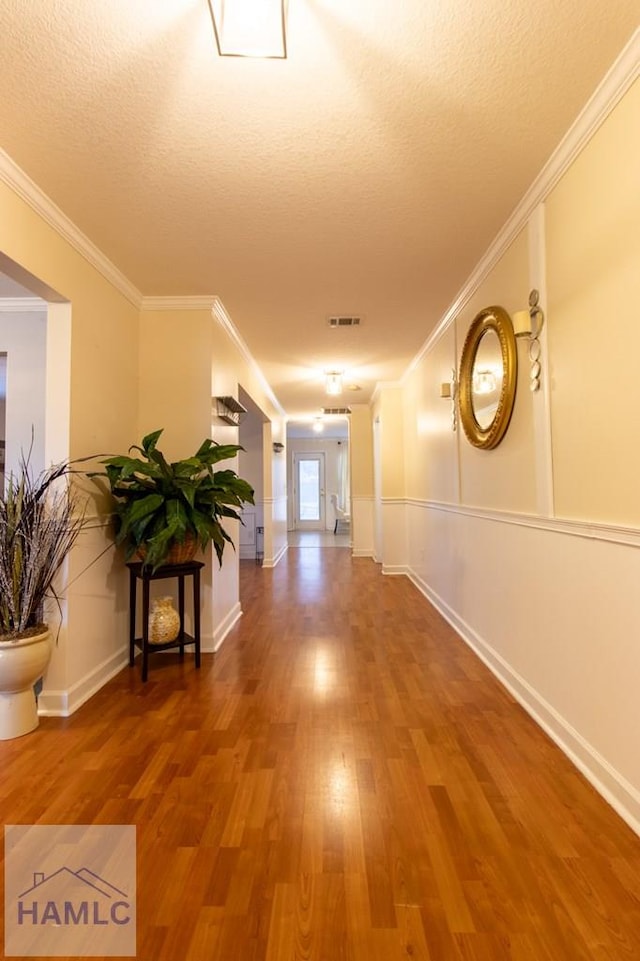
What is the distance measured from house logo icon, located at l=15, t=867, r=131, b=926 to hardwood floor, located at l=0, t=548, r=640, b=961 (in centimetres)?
7

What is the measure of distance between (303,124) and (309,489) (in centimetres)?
1025

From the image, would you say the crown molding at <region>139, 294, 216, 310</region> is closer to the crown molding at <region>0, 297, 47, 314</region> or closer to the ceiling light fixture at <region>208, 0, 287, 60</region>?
the crown molding at <region>0, 297, 47, 314</region>

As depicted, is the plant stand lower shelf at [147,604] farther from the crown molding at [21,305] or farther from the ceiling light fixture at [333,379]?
the ceiling light fixture at [333,379]

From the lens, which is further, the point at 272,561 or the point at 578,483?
the point at 272,561

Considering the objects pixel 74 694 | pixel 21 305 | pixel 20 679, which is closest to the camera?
pixel 20 679

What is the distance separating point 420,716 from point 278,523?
16.4 feet

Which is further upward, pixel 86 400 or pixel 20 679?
pixel 86 400

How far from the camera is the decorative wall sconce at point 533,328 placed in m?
1.96

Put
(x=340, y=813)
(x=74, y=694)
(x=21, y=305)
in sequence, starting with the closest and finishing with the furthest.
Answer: (x=340, y=813), (x=74, y=694), (x=21, y=305)

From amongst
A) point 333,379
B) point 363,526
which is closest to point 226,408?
point 333,379

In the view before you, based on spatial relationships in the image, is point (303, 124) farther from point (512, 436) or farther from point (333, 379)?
point (333, 379)

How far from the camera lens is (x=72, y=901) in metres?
1.15

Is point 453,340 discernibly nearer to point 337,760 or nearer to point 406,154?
point 406,154

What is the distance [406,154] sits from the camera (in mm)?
1713
